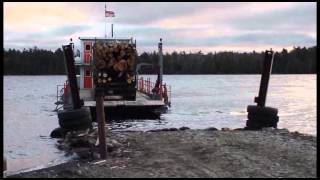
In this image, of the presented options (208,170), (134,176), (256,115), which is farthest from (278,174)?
(256,115)

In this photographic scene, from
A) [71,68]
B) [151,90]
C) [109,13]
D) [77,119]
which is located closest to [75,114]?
[77,119]

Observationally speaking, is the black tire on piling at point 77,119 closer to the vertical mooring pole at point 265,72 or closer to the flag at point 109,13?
the vertical mooring pole at point 265,72

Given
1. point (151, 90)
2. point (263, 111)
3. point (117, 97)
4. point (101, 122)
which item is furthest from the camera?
point (151, 90)

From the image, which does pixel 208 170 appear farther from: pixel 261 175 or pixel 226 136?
pixel 226 136

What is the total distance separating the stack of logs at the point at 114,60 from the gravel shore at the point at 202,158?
30.5 feet

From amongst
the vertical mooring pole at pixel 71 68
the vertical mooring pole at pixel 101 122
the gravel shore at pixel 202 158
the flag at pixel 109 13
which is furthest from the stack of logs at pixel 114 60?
the vertical mooring pole at pixel 101 122

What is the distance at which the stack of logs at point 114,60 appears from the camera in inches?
935

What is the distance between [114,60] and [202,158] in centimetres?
1579

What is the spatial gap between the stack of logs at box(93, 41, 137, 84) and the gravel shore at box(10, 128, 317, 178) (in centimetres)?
928

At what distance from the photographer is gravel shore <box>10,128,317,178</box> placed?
9906mm

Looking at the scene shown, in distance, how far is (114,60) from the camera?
86.8 feet

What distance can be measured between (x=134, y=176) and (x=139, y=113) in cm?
2175

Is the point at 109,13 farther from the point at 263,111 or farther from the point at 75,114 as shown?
the point at 263,111

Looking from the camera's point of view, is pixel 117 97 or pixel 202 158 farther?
pixel 117 97
